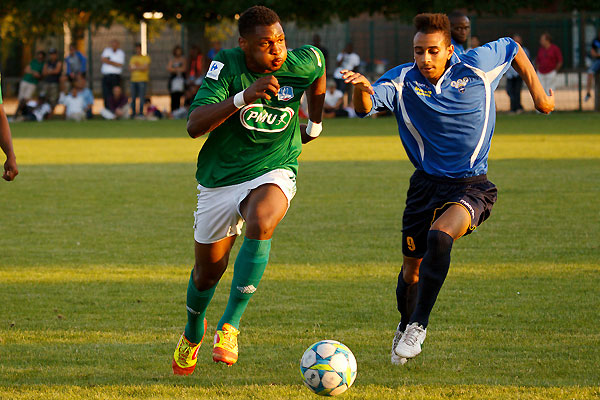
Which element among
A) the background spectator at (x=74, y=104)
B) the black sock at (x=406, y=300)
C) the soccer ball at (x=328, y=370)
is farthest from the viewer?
the background spectator at (x=74, y=104)

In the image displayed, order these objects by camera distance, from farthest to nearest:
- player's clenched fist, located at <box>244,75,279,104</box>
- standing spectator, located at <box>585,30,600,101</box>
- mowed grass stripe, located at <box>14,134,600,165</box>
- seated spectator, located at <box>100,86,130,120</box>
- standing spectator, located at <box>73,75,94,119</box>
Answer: seated spectator, located at <box>100,86,130,120</box> < standing spectator, located at <box>73,75,94,119</box> < standing spectator, located at <box>585,30,600,101</box> < mowed grass stripe, located at <box>14,134,600,165</box> < player's clenched fist, located at <box>244,75,279,104</box>

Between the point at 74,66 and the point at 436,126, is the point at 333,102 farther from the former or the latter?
the point at 436,126

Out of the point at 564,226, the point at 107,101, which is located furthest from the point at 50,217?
the point at 107,101

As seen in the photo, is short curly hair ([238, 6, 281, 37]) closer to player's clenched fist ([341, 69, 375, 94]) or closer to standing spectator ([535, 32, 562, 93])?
player's clenched fist ([341, 69, 375, 94])

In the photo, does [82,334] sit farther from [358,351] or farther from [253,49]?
[253,49]

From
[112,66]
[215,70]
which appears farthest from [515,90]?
[215,70]

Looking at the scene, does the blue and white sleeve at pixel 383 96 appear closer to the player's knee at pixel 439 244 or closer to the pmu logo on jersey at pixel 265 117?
the pmu logo on jersey at pixel 265 117

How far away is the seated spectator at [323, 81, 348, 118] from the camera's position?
28281 mm

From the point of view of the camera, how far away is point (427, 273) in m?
5.45

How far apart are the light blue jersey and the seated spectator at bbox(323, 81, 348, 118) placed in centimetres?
2191

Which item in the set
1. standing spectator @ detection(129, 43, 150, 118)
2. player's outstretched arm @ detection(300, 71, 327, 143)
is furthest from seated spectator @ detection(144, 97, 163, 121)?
player's outstretched arm @ detection(300, 71, 327, 143)

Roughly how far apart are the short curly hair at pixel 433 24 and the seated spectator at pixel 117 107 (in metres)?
24.6

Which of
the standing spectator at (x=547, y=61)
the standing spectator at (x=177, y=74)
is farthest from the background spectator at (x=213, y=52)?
the standing spectator at (x=547, y=61)

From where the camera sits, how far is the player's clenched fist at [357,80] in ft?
18.1
